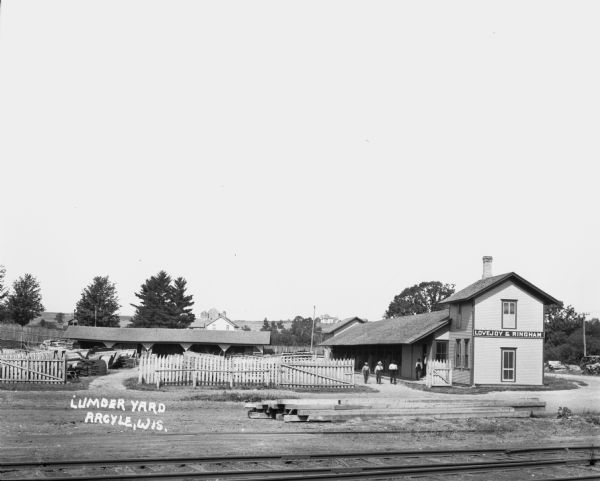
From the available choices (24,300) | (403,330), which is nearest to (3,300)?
(24,300)

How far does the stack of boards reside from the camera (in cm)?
1972

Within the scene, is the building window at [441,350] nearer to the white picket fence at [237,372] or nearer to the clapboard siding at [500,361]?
the clapboard siding at [500,361]

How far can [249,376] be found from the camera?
99.5 feet

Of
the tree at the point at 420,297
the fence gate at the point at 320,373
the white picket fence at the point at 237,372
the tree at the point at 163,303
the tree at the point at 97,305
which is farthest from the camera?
the tree at the point at 163,303

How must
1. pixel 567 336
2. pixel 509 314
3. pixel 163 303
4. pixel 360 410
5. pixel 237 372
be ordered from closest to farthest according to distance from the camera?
pixel 360 410, pixel 237 372, pixel 509 314, pixel 567 336, pixel 163 303

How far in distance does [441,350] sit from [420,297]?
7295cm

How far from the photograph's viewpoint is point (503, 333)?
121 feet

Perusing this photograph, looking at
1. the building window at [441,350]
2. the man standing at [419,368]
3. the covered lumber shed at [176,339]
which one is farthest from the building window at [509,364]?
the covered lumber shed at [176,339]

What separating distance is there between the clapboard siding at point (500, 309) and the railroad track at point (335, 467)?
21.7 metres

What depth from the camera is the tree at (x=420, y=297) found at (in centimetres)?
11006

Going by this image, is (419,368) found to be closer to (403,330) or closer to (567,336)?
(403,330)

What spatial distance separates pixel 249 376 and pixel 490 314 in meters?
14.3

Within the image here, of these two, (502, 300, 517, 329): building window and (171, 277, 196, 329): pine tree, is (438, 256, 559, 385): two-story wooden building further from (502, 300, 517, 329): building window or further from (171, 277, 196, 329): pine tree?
(171, 277, 196, 329): pine tree

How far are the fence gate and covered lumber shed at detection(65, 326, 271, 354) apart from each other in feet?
102
